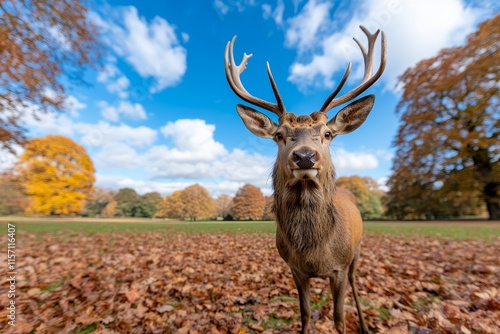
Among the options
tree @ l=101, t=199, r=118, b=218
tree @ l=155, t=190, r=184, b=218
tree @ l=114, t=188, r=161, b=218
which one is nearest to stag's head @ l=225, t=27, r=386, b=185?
tree @ l=155, t=190, r=184, b=218

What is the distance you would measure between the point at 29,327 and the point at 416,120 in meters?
24.4

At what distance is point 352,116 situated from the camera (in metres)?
3.07

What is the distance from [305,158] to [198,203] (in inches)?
1699

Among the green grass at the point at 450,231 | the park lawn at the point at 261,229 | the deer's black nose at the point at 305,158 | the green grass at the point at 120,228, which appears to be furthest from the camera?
the green grass at the point at 120,228

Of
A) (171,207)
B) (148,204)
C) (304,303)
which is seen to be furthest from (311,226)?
(148,204)

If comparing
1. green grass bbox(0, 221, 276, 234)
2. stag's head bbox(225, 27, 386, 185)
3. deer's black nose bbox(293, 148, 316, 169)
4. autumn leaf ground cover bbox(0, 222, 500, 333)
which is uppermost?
stag's head bbox(225, 27, 386, 185)

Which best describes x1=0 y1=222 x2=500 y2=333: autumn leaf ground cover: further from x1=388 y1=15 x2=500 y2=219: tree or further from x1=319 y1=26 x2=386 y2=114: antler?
x1=388 y1=15 x2=500 y2=219: tree

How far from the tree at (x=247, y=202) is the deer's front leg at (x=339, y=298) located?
2186 cm

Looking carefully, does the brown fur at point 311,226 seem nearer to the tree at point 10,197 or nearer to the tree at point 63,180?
the tree at point 10,197

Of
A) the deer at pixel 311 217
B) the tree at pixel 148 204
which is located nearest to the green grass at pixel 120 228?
the deer at pixel 311 217

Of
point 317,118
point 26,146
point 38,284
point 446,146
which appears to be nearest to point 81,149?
point 26,146

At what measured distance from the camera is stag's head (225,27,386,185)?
2.20 m

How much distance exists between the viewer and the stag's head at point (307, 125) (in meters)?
2.20

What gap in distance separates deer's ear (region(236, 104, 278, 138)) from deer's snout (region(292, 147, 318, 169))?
1047 mm
